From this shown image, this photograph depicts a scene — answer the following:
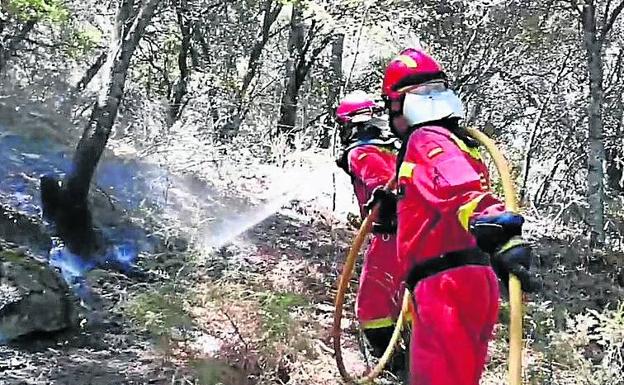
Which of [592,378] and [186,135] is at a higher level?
[186,135]

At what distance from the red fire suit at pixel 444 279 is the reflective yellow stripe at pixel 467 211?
61mm

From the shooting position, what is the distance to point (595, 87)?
28.1ft

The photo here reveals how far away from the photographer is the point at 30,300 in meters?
4.75

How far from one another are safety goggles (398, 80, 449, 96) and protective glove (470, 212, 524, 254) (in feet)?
2.67

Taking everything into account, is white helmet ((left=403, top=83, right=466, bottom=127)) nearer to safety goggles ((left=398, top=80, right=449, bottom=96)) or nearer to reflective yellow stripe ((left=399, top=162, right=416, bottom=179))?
safety goggles ((left=398, top=80, right=449, bottom=96))

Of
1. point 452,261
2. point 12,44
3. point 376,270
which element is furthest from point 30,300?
point 12,44

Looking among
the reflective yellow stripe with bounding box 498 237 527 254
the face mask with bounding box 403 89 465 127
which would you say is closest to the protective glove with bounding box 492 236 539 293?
the reflective yellow stripe with bounding box 498 237 527 254

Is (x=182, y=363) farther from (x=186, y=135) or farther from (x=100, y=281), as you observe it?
(x=186, y=135)

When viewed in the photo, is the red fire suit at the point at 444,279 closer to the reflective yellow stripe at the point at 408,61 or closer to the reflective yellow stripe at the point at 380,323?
the reflective yellow stripe at the point at 408,61

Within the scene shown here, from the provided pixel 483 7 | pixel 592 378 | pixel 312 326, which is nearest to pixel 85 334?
pixel 312 326

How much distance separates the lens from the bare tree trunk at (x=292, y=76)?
1262cm

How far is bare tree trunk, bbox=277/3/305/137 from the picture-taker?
12.6 m

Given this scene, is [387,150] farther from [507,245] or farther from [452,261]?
[507,245]

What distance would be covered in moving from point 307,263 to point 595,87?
384cm
